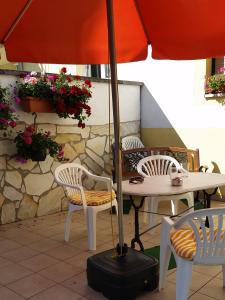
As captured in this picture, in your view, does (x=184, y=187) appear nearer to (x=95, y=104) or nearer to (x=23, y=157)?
(x=23, y=157)

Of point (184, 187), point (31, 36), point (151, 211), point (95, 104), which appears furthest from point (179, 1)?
point (95, 104)

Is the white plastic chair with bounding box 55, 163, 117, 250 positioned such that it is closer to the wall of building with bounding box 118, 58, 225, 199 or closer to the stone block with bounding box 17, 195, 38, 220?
the stone block with bounding box 17, 195, 38, 220

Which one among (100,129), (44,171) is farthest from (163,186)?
(100,129)

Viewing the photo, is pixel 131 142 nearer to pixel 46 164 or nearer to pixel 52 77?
pixel 46 164

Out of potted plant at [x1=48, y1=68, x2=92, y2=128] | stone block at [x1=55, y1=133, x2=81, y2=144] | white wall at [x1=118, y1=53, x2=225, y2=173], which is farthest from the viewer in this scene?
white wall at [x1=118, y1=53, x2=225, y2=173]

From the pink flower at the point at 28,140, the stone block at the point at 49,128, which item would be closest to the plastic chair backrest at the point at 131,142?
the stone block at the point at 49,128

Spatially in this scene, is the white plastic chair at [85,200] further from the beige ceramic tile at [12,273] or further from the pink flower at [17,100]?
the pink flower at [17,100]

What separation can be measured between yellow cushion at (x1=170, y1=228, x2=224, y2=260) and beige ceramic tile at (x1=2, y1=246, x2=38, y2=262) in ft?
5.09

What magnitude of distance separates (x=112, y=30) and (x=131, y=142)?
3537mm

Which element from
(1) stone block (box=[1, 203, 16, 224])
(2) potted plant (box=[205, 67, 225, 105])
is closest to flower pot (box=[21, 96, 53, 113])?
(1) stone block (box=[1, 203, 16, 224])

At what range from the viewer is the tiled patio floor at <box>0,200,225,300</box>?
8.44ft

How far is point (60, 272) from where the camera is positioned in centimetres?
293

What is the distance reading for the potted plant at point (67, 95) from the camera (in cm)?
434

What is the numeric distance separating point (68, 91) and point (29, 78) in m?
0.50
